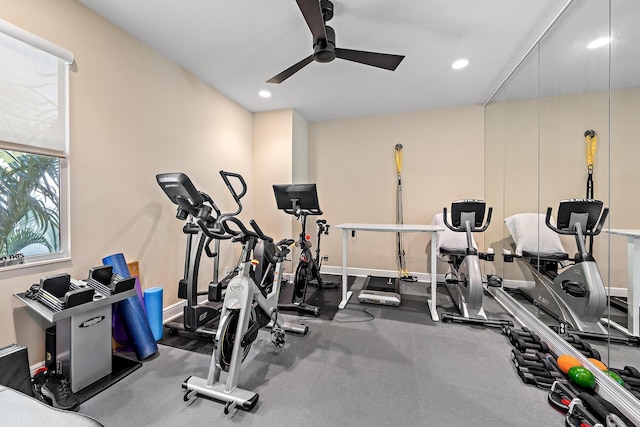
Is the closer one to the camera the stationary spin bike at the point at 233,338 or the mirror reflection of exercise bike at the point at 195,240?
the stationary spin bike at the point at 233,338

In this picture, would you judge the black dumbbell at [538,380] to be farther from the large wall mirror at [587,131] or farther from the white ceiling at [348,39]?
the white ceiling at [348,39]

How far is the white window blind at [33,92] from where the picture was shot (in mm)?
1695

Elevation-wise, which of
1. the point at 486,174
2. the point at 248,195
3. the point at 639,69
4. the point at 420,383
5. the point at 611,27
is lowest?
the point at 420,383

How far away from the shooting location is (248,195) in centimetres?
443

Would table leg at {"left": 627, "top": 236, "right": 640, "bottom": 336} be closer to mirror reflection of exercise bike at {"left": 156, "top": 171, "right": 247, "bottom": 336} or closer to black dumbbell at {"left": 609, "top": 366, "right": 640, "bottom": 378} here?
black dumbbell at {"left": 609, "top": 366, "right": 640, "bottom": 378}

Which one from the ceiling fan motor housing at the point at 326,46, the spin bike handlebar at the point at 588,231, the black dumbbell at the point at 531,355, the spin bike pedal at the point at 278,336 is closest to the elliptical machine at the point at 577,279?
the spin bike handlebar at the point at 588,231

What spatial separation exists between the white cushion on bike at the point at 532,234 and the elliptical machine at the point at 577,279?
0.11m

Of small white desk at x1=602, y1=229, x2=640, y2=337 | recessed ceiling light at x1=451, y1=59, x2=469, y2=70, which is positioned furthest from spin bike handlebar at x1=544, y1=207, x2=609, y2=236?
recessed ceiling light at x1=451, y1=59, x2=469, y2=70

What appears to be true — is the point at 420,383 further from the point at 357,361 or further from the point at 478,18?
the point at 478,18

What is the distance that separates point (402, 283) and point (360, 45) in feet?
11.4

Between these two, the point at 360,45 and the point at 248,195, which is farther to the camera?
the point at 248,195

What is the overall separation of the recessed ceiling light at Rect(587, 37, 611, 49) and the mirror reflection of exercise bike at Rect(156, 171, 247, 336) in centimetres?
292

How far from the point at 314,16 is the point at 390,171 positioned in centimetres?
322

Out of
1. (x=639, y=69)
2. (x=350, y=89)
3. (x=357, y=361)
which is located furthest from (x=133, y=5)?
(x=639, y=69)
